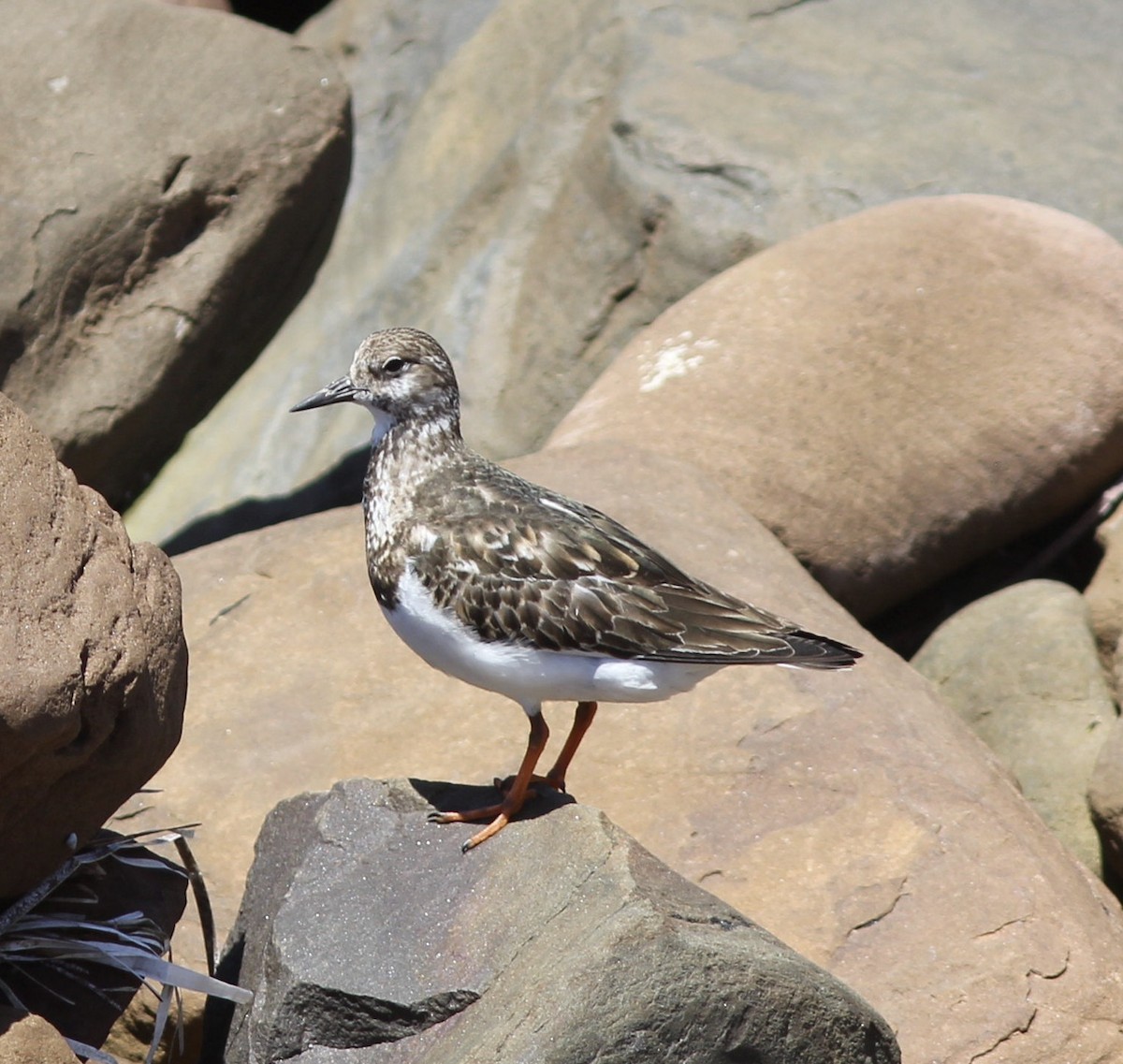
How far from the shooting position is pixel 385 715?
6766 millimetres

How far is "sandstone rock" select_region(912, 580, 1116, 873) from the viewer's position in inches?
290

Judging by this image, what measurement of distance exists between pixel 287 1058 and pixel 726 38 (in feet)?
28.6

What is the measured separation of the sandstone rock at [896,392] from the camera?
27.9ft

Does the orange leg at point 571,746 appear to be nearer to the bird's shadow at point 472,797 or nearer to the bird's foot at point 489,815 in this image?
the bird's shadow at point 472,797

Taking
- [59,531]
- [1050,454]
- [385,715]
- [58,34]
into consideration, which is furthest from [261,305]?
[59,531]

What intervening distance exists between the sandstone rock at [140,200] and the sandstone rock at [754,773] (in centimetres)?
191

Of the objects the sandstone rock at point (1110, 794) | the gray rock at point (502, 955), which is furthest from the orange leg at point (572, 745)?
the sandstone rock at point (1110, 794)

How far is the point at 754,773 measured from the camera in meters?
6.38

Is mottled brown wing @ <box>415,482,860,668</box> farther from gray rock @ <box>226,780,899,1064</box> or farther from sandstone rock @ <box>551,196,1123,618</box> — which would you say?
sandstone rock @ <box>551,196,1123,618</box>

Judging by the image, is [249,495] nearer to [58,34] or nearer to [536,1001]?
[58,34]

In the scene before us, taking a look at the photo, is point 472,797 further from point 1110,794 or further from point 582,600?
point 1110,794

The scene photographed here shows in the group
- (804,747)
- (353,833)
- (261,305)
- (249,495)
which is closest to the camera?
(353,833)

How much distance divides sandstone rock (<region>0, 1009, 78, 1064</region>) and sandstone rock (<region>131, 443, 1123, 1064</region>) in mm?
1440

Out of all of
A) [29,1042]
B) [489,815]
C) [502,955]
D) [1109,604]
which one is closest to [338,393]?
[489,815]
